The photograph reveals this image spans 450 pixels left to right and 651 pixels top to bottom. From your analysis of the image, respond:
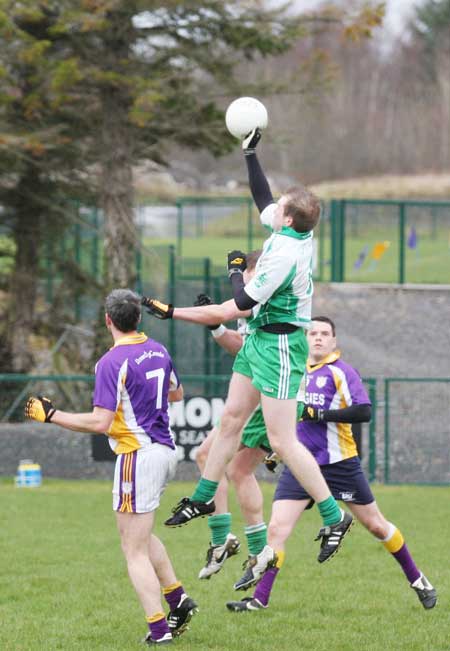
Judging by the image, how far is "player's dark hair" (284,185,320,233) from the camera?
23.4ft

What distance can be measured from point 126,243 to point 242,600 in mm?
12598

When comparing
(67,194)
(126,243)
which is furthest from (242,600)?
(67,194)

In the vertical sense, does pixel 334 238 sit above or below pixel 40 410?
above

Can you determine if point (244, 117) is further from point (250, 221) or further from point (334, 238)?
point (250, 221)

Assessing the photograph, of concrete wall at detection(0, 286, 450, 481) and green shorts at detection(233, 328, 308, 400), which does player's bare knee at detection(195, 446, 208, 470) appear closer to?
green shorts at detection(233, 328, 308, 400)

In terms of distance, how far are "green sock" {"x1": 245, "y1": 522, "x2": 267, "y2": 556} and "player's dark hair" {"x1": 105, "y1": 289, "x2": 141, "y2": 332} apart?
74.5 inches

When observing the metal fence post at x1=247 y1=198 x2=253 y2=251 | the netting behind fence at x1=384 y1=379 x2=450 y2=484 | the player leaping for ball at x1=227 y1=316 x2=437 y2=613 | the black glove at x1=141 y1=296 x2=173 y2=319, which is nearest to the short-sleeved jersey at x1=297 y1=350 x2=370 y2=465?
the player leaping for ball at x1=227 y1=316 x2=437 y2=613

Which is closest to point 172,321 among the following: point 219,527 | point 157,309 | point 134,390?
point 219,527

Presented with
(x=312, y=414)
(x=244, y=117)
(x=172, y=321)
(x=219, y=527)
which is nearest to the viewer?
(x=244, y=117)

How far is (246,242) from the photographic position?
3522 cm

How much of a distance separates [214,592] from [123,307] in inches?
131

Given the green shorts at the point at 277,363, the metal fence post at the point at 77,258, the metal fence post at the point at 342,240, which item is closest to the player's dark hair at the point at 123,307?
the green shorts at the point at 277,363

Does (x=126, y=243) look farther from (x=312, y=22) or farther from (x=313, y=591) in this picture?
(x=313, y=591)

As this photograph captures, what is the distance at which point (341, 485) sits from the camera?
27.9 feet
